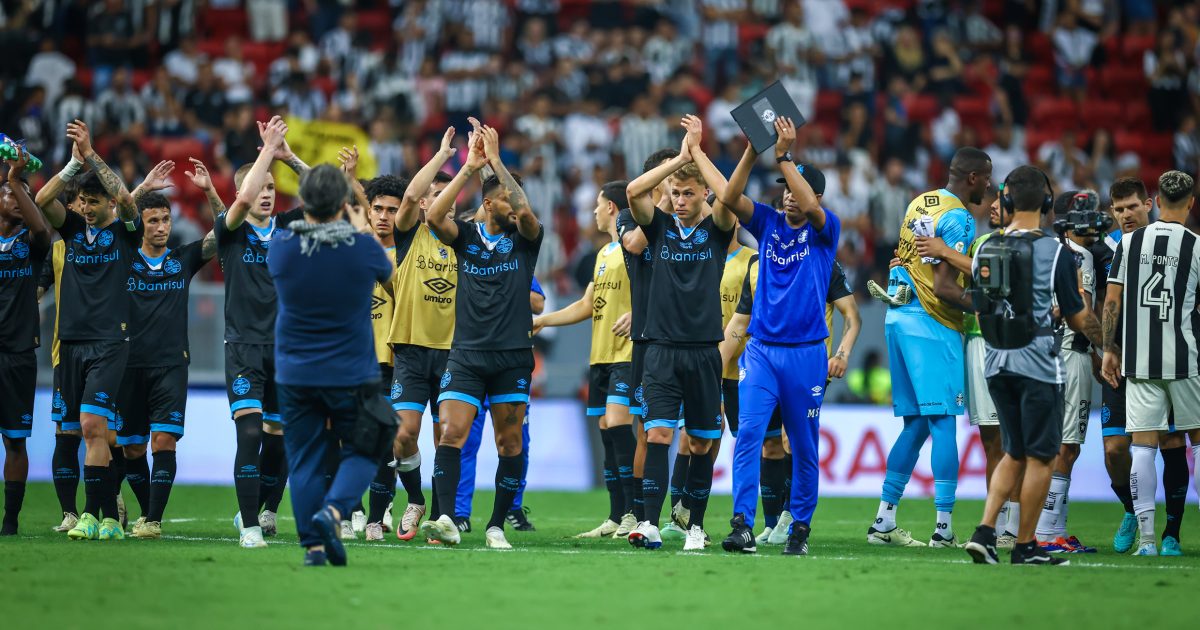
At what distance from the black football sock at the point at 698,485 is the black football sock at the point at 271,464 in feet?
A: 10.9

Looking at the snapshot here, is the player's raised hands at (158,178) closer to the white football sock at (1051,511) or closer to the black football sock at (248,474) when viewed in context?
the black football sock at (248,474)

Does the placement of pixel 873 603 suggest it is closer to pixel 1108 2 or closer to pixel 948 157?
pixel 948 157

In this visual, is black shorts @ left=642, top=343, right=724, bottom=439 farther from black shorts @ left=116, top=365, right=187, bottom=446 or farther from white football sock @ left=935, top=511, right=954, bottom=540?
black shorts @ left=116, top=365, right=187, bottom=446

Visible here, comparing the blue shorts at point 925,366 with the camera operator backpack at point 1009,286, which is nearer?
the camera operator backpack at point 1009,286

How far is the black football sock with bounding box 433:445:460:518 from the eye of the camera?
10.5 metres

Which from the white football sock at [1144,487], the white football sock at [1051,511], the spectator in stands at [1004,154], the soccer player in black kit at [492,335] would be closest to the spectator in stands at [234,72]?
the spectator in stands at [1004,154]

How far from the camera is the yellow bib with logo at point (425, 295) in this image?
453 inches

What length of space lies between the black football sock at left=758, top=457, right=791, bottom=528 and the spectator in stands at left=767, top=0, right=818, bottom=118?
49.9 ft

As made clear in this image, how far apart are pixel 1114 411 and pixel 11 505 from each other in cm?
888

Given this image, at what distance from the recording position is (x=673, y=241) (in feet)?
34.5

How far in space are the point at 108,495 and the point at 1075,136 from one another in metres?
19.6

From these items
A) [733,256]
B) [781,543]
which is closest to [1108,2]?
[733,256]

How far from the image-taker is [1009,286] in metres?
9.09

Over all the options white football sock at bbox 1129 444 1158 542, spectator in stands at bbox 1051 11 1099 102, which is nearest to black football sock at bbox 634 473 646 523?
white football sock at bbox 1129 444 1158 542
